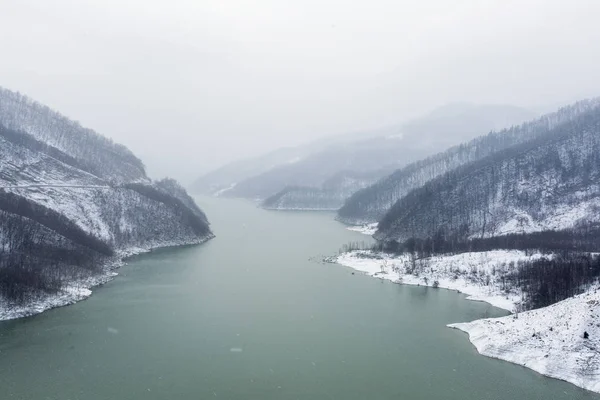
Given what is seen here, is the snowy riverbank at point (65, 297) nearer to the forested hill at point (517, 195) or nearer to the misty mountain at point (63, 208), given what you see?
the misty mountain at point (63, 208)

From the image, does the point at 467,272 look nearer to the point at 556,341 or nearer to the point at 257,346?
the point at 556,341

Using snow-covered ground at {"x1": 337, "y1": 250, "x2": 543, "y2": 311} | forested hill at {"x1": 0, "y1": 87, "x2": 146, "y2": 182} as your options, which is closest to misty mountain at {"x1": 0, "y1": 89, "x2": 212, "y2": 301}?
forested hill at {"x1": 0, "y1": 87, "x2": 146, "y2": 182}

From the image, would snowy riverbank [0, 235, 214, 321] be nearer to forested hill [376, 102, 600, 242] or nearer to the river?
the river

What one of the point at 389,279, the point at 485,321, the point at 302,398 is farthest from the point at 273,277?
the point at 302,398

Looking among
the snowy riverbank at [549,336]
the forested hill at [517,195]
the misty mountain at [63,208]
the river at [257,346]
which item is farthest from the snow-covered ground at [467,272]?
the misty mountain at [63,208]

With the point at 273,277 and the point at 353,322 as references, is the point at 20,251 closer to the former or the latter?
the point at 273,277
